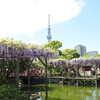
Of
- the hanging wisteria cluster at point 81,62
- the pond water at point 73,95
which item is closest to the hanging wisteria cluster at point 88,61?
the hanging wisteria cluster at point 81,62

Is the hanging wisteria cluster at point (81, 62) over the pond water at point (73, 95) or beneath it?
over

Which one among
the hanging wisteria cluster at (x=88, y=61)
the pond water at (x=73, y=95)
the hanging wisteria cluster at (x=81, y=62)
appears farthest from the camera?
the hanging wisteria cluster at (x=81, y=62)

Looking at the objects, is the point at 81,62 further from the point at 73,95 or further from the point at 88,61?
the point at 73,95

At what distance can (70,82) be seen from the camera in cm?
2303

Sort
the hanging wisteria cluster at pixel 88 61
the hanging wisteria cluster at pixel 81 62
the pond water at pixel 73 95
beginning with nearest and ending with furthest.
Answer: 1. the pond water at pixel 73 95
2. the hanging wisteria cluster at pixel 88 61
3. the hanging wisteria cluster at pixel 81 62

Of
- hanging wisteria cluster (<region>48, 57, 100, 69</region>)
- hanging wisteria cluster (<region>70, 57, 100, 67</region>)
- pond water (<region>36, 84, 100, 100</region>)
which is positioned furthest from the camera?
hanging wisteria cluster (<region>48, 57, 100, 69</region>)

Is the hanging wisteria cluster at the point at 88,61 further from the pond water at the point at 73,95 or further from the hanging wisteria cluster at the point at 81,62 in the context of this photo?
the pond water at the point at 73,95

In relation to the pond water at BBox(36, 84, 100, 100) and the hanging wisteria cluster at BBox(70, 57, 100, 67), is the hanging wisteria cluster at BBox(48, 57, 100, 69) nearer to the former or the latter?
the hanging wisteria cluster at BBox(70, 57, 100, 67)

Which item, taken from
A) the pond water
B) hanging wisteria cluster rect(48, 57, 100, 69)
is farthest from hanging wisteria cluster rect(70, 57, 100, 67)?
the pond water

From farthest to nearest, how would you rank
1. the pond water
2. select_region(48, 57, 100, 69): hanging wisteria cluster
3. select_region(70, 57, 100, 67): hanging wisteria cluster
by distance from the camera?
select_region(48, 57, 100, 69): hanging wisteria cluster
select_region(70, 57, 100, 67): hanging wisteria cluster
the pond water

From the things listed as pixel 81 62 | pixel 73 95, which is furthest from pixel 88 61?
pixel 73 95

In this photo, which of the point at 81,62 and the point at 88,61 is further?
the point at 81,62

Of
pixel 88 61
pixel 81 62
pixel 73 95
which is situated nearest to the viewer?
pixel 73 95

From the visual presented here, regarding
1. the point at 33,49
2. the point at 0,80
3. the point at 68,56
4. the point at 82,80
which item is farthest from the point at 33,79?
the point at 68,56
